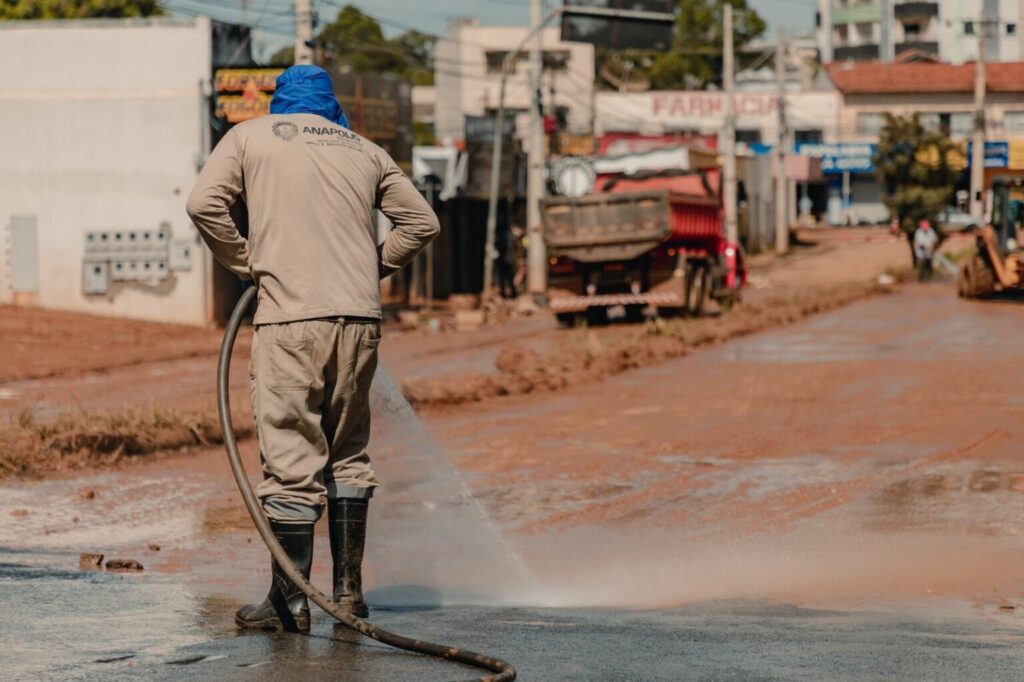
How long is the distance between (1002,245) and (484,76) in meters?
58.7

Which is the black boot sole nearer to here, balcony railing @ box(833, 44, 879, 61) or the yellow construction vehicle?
the yellow construction vehicle

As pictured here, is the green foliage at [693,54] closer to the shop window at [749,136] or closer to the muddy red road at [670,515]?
the shop window at [749,136]

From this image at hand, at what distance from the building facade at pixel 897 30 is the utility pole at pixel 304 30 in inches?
3242

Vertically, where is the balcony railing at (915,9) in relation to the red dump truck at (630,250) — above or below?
above

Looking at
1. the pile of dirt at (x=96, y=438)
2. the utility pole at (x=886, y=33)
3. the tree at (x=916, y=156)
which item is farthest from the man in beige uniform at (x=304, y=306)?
the utility pole at (x=886, y=33)

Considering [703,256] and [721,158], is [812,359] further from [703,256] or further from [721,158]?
[721,158]

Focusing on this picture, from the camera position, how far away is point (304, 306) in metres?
5.43

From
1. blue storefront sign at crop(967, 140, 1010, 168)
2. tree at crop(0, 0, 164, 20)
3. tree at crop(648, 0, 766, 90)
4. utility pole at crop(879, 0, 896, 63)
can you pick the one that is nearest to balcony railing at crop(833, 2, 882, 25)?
utility pole at crop(879, 0, 896, 63)

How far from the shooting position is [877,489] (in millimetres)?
9609

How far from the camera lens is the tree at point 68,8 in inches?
1577

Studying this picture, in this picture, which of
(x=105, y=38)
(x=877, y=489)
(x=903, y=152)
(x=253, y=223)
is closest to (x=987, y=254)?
(x=105, y=38)

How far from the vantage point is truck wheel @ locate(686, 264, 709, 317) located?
89.7ft

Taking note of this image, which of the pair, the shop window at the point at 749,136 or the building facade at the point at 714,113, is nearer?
the building facade at the point at 714,113

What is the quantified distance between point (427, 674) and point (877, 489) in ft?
17.8
